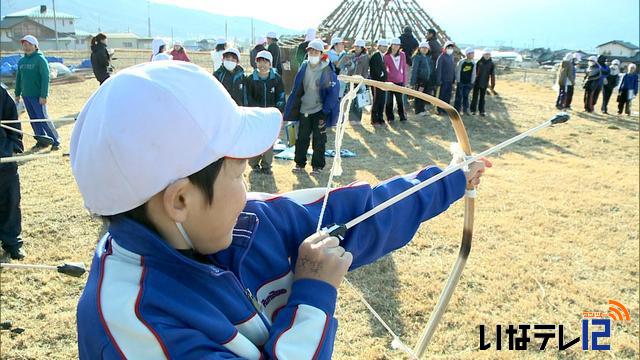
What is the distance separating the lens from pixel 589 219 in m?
5.47

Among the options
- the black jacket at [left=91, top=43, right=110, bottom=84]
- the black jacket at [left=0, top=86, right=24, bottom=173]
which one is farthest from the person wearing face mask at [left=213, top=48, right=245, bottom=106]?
the black jacket at [left=91, top=43, right=110, bottom=84]

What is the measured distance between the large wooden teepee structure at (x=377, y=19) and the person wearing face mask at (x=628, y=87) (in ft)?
17.6

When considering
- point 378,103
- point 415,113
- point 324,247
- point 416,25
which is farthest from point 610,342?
point 416,25

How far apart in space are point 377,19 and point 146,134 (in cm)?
1657

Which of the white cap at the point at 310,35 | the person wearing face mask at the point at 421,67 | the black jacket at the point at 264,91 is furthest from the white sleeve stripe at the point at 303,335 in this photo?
the person wearing face mask at the point at 421,67

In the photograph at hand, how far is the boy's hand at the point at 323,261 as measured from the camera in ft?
3.94

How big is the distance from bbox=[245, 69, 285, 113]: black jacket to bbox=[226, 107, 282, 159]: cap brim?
530 cm

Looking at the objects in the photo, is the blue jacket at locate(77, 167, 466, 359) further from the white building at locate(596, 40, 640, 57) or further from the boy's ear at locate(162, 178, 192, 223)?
the white building at locate(596, 40, 640, 57)

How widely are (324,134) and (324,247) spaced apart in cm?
552

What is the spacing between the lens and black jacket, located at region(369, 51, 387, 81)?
30.9ft

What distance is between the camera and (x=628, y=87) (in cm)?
1345

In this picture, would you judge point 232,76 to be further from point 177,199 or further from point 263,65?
point 177,199

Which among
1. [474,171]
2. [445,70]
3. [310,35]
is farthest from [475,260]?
[445,70]

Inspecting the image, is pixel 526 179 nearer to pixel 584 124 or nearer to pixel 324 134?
pixel 324 134
